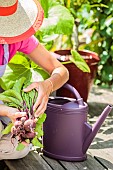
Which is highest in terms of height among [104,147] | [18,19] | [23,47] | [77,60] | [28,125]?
[18,19]

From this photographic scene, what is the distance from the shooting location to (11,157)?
2654mm

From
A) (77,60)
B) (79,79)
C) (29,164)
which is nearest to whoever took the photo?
(29,164)

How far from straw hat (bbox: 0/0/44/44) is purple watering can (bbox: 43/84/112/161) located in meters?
0.51

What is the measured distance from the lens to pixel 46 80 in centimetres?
243

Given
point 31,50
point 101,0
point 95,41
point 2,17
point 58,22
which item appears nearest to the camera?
point 2,17

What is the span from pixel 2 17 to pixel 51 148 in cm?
81

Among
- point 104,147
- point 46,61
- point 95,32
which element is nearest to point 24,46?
point 46,61

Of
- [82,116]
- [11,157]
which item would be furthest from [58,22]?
[11,157]

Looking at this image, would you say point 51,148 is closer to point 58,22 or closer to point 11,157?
point 11,157

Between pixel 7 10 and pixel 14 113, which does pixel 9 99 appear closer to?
pixel 14 113

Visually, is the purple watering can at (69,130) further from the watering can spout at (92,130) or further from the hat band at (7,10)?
the hat band at (7,10)

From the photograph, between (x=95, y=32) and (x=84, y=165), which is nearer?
(x=84, y=165)

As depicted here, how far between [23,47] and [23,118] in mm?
452

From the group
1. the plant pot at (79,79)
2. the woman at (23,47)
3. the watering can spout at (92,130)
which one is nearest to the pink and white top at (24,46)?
the woman at (23,47)
